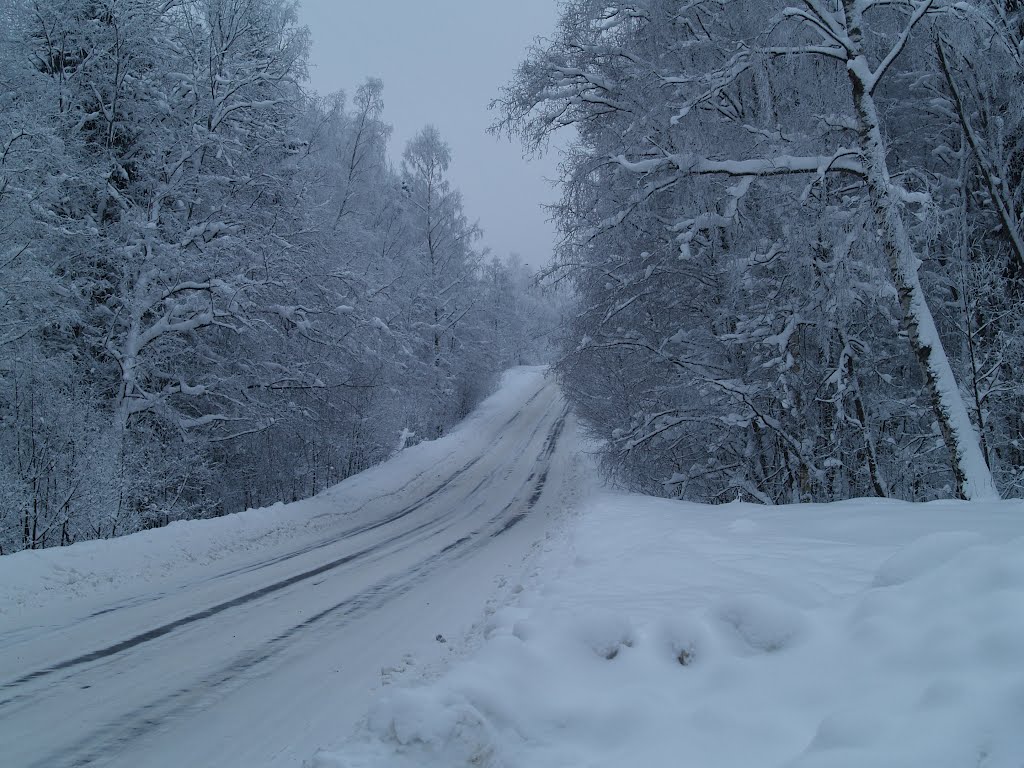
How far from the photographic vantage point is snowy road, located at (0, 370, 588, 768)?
11.8 feet

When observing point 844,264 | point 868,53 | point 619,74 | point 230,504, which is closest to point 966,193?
point 868,53

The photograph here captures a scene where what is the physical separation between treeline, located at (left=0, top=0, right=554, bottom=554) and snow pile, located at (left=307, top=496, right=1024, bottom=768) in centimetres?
752

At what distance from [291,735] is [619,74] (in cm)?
968

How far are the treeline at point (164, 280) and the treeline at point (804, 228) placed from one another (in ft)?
9.89

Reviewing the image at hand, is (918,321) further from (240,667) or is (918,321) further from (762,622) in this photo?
(240,667)

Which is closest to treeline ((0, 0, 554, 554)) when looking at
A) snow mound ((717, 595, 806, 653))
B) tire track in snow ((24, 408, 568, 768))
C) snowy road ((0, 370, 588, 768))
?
snowy road ((0, 370, 588, 768))

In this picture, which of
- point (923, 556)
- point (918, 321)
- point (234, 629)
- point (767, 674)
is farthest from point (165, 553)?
point (918, 321)

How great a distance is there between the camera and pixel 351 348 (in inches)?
624

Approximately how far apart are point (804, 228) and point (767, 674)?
5926 millimetres

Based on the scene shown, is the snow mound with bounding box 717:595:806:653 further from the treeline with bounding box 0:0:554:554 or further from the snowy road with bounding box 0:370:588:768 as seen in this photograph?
the treeline with bounding box 0:0:554:554

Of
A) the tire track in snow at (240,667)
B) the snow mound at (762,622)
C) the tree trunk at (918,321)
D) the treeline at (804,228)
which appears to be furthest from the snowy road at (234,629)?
the tree trunk at (918,321)

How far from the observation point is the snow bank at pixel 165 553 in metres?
6.90

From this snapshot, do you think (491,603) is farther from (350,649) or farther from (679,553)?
(679,553)

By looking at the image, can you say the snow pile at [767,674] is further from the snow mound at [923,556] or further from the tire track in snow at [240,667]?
the tire track in snow at [240,667]
